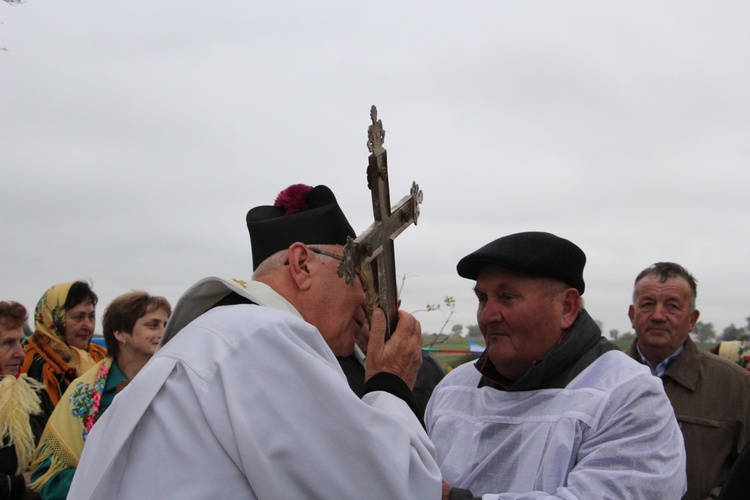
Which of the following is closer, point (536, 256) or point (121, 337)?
point (536, 256)

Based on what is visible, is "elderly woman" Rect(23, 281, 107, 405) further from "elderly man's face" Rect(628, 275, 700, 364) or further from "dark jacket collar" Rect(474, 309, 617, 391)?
"elderly man's face" Rect(628, 275, 700, 364)

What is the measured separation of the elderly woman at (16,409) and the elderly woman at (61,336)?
0.73 feet

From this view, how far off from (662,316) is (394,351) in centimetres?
353

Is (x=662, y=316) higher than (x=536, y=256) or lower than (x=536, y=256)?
lower

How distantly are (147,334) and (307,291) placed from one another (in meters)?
3.07

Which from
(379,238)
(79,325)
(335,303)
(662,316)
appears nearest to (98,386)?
(79,325)

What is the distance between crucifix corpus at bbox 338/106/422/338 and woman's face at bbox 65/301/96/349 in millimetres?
4271

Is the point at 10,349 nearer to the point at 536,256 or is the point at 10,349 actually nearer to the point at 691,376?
the point at 536,256

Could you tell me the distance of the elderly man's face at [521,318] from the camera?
377cm

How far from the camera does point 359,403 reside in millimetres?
2568

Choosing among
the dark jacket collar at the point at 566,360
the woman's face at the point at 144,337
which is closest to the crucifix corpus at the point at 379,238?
the dark jacket collar at the point at 566,360

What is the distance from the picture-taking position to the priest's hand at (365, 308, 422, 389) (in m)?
3.10

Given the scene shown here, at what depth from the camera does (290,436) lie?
2.46m

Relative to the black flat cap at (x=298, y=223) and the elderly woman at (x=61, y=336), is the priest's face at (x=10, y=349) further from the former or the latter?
the black flat cap at (x=298, y=223)
